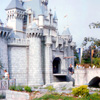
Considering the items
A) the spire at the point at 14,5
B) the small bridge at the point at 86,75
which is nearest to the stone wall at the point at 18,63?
the spire at the point at 14,5

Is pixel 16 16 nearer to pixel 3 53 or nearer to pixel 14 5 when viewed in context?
pixel 14 5

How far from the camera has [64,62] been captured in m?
39.2

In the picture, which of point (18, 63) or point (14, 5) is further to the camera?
point (14, 5)

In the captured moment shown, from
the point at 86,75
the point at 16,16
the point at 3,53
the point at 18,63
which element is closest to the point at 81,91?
the point at 86,75

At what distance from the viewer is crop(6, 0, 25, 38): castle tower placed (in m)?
37.3

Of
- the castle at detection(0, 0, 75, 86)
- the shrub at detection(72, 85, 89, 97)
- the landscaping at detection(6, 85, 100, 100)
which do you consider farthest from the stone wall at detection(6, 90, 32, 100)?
the castle at detection(0, 0, 75, 86)

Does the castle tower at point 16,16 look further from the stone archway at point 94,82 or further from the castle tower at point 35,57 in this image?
the stone archway at point 94,82

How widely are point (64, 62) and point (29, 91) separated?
17986 millimetres

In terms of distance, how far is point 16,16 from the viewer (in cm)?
3722

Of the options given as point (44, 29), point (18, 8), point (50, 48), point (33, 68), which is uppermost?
point (18, 8)

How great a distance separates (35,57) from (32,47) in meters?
1.47

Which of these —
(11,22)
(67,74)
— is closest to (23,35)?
(11,22)

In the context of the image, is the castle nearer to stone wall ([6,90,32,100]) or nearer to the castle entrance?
the castle entrance

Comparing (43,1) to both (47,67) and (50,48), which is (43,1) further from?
(47,67)
